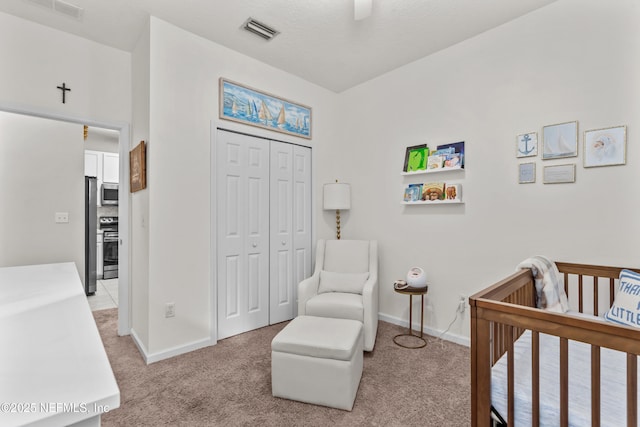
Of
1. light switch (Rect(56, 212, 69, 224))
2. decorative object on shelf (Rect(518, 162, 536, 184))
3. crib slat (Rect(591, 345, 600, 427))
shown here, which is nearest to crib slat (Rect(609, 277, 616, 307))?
decorative object on shelf (Rect(518, 162, 536, 184))

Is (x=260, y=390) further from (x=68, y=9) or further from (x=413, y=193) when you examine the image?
(x=68, y=9)

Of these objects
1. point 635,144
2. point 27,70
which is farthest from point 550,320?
point 27,70

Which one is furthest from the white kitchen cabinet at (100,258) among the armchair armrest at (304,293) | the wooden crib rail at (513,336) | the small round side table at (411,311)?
the wooden crib rail at (513,336)

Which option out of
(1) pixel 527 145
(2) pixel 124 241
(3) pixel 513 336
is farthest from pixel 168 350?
(1) pixel 527 145

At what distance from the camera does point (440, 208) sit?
9.47 ft

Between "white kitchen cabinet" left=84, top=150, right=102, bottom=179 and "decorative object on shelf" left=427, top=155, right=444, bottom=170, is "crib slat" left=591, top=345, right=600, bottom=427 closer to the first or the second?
"decorative object on shelf" left=427, top=155, right=444, bottom=170

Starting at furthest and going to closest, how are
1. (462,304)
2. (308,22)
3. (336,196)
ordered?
(336,196), (462,304), (308,22)

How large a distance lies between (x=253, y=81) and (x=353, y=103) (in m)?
1.23

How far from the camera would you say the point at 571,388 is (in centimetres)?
118

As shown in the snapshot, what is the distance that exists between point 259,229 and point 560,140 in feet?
8.43

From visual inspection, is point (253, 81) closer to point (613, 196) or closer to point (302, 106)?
point (302, 106)

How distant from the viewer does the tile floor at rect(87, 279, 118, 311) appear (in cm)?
394

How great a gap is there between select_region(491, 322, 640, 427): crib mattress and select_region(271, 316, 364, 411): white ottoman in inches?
31.4

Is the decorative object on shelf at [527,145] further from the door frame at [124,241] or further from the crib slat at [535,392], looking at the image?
the door frame at [124,241]
